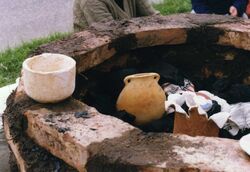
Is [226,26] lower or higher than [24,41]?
higher

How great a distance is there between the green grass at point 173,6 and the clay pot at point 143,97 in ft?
13.5

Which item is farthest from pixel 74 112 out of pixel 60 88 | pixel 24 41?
pixel 24 41

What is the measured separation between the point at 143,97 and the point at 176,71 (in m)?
0.55

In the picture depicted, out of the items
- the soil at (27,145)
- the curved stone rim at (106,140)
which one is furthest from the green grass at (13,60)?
the soil at (27,145)

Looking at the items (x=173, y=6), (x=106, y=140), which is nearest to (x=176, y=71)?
(x=106, y=140)

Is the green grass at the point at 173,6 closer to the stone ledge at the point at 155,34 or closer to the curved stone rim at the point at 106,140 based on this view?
the stone ledge at the point at 155,34

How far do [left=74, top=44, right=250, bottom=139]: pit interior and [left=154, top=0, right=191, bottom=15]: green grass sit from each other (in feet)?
11.3

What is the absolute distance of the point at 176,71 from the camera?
3906 mm

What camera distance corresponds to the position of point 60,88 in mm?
2979

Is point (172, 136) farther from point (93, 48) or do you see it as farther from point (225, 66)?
point (225, 66)

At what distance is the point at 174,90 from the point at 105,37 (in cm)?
54

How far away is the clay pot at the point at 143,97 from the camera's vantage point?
11.2 ft

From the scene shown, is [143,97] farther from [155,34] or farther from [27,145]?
[27,145]

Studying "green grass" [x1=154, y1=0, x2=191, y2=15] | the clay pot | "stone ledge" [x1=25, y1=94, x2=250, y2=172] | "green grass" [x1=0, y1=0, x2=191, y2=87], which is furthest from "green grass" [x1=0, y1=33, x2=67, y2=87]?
"stone ledge" [x1=25, y1=94, x2=250, y2=172]
